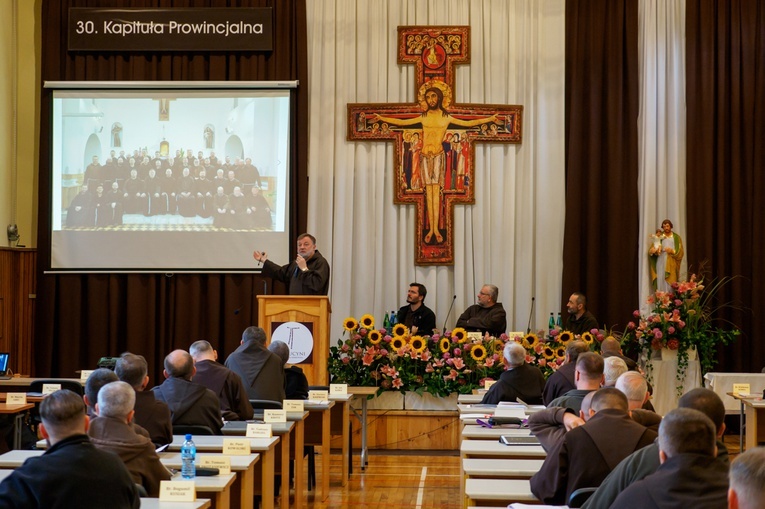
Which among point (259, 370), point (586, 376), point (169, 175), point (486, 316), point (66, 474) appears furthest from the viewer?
point (169, 175)

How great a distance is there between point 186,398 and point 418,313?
6009 mm

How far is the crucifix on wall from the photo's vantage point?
39.5 feet

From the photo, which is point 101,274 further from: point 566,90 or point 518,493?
point 518,493

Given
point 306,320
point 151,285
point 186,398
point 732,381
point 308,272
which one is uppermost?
point 308,272

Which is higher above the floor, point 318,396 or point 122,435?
point 122,435

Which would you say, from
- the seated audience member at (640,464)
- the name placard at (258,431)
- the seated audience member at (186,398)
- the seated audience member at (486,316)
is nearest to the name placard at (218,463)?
the name placard at (258,431)

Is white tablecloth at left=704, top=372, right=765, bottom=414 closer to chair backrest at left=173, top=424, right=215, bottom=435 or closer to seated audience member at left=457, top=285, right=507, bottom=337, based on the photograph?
seated audience member at left=457, top=285, right=507, bottom=337

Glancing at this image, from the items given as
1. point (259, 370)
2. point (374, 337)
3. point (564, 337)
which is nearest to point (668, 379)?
point (564, 337)

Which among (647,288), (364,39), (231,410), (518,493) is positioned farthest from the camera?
(364,39)

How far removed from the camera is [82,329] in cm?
1220

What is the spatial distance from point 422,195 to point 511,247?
Result: 1213 mm

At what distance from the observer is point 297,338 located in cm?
868

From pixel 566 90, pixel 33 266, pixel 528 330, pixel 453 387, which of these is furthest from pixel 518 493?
pixel 33 266

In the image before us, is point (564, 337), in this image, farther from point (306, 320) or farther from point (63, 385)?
point (63, 385)
